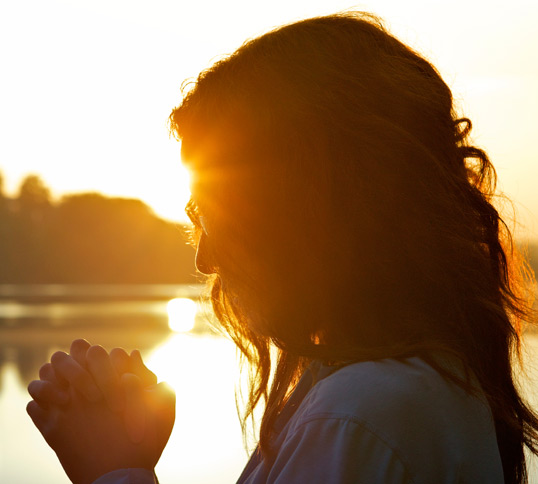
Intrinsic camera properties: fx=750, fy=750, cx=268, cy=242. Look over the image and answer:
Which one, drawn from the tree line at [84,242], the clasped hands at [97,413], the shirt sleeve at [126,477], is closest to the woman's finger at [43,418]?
the clasped hands at [97,413]

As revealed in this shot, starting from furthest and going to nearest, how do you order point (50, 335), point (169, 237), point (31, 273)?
1. point (169, 237)
2. point (31, 273)
3. point (50, 335)

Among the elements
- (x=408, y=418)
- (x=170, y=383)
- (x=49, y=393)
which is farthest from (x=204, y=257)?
(x=170, y=383)

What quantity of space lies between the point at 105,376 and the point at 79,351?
7 cm

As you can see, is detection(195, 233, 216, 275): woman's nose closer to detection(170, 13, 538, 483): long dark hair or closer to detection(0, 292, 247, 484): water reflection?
detection(170, 13, 538, 483): long dark hair

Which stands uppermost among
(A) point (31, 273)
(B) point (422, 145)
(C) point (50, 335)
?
(B) point (422, 145)

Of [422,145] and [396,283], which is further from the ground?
[422,145]

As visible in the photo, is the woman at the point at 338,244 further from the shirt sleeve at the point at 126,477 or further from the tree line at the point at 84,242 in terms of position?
the tree line at the point at 84,242

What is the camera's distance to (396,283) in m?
1.02

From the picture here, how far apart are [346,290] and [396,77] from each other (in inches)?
12.9

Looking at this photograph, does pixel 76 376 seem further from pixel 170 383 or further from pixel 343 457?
pixel 170 383

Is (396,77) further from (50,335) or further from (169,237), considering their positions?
(169,237)

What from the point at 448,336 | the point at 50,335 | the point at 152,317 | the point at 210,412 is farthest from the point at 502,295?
the point at 152,317

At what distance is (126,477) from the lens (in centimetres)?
103

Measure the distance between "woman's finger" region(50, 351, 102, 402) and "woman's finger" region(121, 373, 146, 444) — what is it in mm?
42
